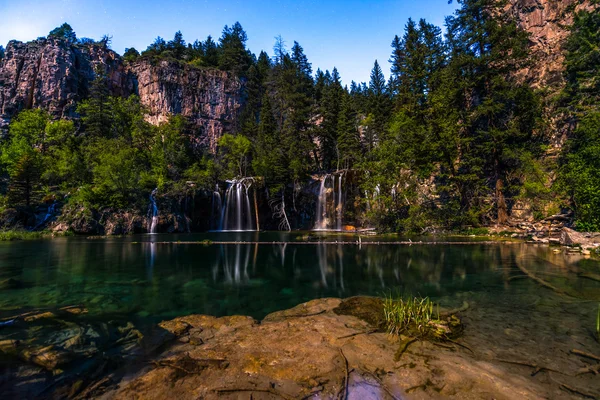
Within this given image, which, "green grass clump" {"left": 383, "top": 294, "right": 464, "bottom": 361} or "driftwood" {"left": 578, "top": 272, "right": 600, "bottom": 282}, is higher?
"green grass clump" {"left": 383, "top": 294, "right": 464, "bottom": 361}

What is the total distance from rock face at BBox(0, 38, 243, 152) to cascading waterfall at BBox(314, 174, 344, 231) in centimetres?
3067

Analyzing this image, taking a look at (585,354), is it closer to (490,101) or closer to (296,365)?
(296,365)

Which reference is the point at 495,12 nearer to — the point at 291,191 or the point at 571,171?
the point at 571,171

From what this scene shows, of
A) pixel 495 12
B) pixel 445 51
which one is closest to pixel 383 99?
pixel 445 51

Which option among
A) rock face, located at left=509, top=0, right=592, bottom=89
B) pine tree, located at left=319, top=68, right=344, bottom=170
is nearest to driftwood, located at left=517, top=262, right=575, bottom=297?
rock face, located at left=509, top=0, right=592, bottom=89

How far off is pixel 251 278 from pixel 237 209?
3051cm

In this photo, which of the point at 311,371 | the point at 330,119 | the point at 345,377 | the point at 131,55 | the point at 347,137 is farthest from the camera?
the point at 131,55

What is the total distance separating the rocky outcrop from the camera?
193ft

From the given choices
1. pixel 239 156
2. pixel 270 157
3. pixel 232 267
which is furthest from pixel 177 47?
pixel 232 267

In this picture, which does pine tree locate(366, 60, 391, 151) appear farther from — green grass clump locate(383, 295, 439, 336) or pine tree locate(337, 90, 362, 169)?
green grass clump locate(383, 295, 439, 336)

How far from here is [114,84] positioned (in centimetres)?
5988

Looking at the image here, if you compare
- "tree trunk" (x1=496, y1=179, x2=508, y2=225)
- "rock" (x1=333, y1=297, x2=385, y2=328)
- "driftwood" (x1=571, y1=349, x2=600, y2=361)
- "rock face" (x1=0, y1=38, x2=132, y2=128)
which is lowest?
"rock" (x1=333, y1=297, x2=385, y2=328)

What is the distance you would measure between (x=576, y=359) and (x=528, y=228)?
1057 inches

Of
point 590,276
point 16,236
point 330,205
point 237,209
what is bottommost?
point 590,276
